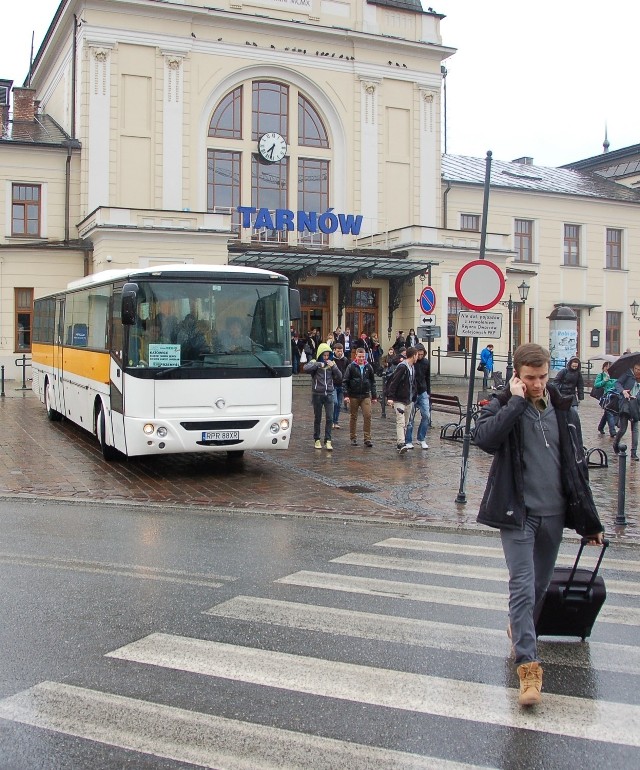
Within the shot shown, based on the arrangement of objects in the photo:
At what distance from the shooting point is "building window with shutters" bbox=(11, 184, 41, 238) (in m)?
36.0

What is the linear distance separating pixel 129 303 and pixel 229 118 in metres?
28.0

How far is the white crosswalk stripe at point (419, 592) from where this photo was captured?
643cm

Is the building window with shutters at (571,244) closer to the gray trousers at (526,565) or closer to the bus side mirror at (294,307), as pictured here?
the bus side mirror at (294,307)

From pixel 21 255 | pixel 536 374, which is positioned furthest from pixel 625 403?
pixel 21 255

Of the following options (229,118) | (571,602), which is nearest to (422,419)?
(571,602)

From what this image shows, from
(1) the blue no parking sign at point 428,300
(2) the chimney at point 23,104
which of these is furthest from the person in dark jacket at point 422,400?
(2) the chimney at point 23,104

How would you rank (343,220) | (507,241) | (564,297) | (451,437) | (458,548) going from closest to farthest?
(458,548) → (451,437) → (343,220) → (507,241) → (564,297)

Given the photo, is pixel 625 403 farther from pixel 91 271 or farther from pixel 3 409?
pixel 91 271

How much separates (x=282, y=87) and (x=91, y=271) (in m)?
11.8

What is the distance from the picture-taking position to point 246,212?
36.3 metres

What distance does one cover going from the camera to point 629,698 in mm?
4777

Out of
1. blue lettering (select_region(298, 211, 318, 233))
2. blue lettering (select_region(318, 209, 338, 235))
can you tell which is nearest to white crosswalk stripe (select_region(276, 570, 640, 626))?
blue lettering (select_region(298, 211, 318, 233))

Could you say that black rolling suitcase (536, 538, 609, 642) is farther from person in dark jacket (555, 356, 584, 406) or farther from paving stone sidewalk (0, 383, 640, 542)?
person in dark jacket (555, 356, 584, 406)

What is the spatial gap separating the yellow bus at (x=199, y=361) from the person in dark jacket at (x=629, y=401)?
6.10 metres
